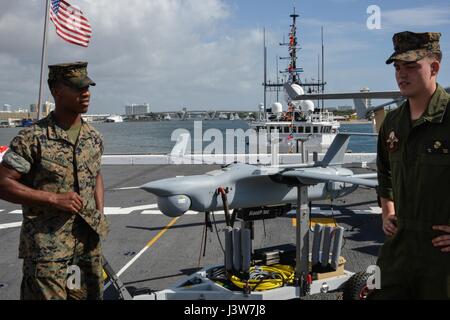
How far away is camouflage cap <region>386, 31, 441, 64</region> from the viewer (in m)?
2.94

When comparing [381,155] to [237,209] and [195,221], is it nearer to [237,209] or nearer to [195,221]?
[237,209]

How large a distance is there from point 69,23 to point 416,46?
32.4 ft

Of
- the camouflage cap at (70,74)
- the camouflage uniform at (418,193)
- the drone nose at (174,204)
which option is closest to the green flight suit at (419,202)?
the camouflage uniform at (418,193)

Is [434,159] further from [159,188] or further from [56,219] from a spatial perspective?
[159,188]

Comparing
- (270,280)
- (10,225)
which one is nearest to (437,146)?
(270,280)

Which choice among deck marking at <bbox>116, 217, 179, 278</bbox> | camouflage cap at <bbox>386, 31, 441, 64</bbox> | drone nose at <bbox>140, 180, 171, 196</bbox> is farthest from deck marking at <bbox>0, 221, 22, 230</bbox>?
camouflage cap at <bbox>386, 31, 441, 64</bbox>

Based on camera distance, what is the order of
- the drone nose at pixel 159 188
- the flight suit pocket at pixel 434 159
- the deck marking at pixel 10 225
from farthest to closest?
the deck marking at pixel 10 225 → the drone nose at pixel 159 188 → the flight suit pocket at pixel 434 159

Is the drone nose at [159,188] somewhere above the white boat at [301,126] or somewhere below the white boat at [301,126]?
below

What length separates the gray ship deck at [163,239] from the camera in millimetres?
7914

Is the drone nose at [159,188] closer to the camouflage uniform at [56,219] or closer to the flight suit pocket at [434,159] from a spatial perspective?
the camouflage uniform at [56,219]

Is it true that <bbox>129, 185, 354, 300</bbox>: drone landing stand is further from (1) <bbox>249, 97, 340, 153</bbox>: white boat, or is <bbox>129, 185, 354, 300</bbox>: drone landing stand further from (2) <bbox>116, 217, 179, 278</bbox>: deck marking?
(1) <bbox>249, 97, 340, 153</bbox>: white boat

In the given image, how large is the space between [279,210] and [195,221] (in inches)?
198

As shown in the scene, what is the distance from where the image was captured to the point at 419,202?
2.91 metres

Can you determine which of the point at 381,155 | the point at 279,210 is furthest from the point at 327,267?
the point at 381,155
